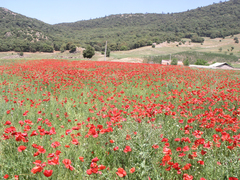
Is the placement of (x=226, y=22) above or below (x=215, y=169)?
above

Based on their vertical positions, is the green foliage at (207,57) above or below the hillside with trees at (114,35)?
below

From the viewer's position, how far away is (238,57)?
87.8 metres

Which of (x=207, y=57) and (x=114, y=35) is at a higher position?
(x=114, y=35)

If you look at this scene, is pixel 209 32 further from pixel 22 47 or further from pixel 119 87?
pixel 119 87

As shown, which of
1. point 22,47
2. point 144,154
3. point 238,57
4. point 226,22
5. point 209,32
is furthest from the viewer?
point 226,22

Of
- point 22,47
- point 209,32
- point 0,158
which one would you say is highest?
point 209,32

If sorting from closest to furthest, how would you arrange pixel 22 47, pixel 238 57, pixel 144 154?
pixel 144 154, pixel 238 57, pixel 22 47

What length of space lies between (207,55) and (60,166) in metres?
102

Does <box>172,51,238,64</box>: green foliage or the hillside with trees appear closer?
<box>172,51,238,64</box>: green foliage

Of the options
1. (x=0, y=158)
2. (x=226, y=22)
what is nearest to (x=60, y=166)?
(x=0, y=158)

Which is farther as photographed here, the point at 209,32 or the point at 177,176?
the point at 209,32

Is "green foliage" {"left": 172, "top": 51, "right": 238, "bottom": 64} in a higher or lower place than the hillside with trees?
lower

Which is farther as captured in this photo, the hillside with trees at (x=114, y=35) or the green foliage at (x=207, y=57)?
the hillside with trees at (x=114, y=35)

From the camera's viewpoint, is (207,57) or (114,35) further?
(114,35)
